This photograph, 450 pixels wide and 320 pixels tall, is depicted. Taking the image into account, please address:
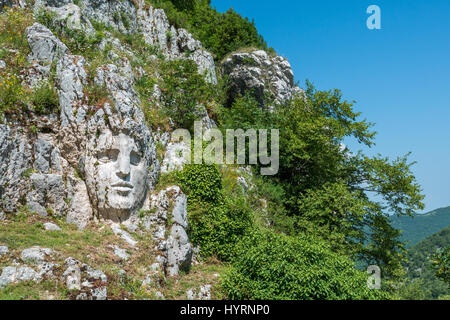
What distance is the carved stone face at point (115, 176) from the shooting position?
855 centimetres

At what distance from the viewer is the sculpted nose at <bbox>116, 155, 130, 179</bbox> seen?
8.70 m

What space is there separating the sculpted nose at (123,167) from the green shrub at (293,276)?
4051mm

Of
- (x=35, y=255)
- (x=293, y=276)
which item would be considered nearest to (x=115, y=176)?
(x=35, y=255)

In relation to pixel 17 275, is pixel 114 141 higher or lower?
higher

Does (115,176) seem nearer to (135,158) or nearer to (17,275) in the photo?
(135,158)

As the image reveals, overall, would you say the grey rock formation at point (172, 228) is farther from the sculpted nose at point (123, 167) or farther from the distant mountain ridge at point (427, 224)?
the distant mountain ridge at point (427, 224)

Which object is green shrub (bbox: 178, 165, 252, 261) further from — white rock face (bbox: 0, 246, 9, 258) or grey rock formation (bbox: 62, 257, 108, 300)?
white rock face (bbox: 0, 246, 9, 258)

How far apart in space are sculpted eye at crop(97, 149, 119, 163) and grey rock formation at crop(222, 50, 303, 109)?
454 inches

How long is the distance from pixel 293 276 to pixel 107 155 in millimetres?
6134

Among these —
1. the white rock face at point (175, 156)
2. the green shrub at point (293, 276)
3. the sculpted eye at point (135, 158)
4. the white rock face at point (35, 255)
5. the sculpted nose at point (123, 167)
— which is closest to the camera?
the white rock face at point (35, 255)

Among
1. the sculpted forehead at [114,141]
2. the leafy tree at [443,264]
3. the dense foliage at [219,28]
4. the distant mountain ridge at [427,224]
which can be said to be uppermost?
the dense foliage at [219,28]

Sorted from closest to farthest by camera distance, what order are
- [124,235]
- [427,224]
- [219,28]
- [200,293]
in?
[200,293] < [124,235] < [219,28] < [427,224]

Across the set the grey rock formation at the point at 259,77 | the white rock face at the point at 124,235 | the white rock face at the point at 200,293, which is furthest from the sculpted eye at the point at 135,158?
the grey rock formation at the point at 259,77

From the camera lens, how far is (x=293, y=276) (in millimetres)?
7074
